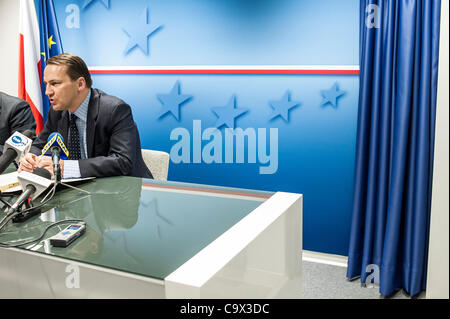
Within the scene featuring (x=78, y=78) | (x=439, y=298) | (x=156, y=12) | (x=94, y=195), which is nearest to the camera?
(x=439, y=298)

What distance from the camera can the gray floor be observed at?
102 inches

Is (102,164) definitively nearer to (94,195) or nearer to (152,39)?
(94,195)

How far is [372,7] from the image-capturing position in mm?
2453

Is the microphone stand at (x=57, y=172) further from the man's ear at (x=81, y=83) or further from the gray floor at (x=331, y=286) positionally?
the gray floor at (x=331, y=286)

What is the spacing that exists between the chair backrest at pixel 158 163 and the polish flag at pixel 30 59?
158 cm

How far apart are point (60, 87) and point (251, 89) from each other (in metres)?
1.40

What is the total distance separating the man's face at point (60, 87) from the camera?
7.18 ft

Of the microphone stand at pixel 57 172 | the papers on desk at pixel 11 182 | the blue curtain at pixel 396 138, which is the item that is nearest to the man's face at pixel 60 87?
the papers on desk at pixel 11 182

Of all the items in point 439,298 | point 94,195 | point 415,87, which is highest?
point 415,87

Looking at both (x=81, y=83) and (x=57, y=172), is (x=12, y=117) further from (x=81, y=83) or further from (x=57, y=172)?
(x=57, y=172)

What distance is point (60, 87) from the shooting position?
2.19m

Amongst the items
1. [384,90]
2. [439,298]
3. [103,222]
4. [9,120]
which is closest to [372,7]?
[384,90]

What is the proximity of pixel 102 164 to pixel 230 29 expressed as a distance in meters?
1.67

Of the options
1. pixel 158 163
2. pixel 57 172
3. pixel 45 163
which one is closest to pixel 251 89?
pixel 158 163
